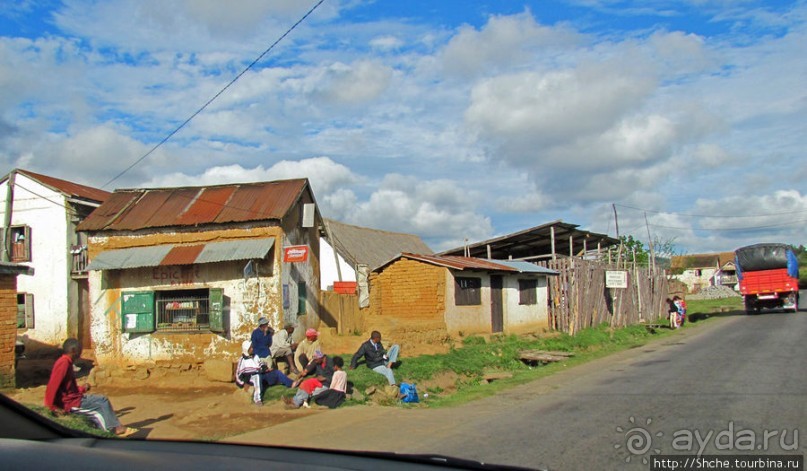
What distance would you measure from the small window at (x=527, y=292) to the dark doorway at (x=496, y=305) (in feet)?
5.02

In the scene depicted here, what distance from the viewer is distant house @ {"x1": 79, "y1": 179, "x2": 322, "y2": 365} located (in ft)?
55.7

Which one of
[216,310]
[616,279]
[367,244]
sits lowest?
[216,310]

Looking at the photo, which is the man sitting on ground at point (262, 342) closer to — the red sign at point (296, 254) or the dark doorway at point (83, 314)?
the red sign at point (296, 254)

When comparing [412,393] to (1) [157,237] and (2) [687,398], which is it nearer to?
(2) [687,398]

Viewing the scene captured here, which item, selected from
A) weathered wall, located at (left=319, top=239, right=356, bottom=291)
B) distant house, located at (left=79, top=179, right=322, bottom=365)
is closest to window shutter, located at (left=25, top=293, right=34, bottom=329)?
distant house, located at (left=79, top=179, right=322, bottom=365)

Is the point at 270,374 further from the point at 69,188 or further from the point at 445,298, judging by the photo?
the point at 69,188

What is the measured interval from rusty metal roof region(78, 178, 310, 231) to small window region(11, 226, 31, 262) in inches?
220

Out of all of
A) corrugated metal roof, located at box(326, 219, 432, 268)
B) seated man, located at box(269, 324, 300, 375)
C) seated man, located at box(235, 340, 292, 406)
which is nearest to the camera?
seated man, located at box(235, 340, 292, 406)

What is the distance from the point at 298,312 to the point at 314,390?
656cm

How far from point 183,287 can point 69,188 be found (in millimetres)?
10295

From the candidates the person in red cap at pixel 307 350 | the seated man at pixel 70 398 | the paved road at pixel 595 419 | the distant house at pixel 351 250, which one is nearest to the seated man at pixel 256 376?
the person in red cap at pixel 307 350

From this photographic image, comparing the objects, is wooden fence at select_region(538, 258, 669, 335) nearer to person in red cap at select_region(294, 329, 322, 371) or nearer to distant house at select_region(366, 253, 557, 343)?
distant house at select_region(366, 253, 557, 343)

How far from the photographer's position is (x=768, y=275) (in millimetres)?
33188

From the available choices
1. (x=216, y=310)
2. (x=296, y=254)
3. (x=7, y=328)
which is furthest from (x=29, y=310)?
(x=296, y=254)
